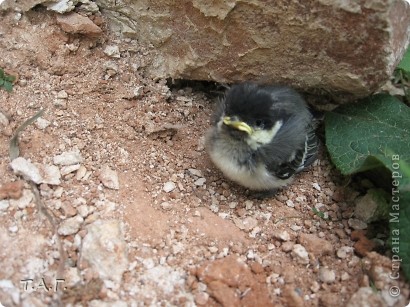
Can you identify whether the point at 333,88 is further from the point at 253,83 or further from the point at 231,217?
the point at 231,217

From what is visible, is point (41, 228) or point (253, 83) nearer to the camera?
point (41, 228)

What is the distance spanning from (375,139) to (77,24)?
180cm

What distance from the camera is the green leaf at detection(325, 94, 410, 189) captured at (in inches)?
108

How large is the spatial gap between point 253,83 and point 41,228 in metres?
1.33

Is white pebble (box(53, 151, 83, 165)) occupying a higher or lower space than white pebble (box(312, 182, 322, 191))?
higher

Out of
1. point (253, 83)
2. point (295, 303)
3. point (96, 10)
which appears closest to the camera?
point (295, 303)

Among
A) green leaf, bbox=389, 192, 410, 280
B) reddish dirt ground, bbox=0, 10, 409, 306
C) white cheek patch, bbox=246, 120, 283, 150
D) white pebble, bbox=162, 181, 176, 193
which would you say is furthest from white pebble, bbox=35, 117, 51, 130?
green leaf, bbox=389, 192, 410, 280

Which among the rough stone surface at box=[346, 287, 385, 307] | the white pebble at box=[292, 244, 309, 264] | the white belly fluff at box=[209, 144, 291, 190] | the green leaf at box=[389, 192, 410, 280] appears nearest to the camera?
the rough stone surface at box=[346, 287, 385, 307]

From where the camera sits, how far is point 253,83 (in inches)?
110

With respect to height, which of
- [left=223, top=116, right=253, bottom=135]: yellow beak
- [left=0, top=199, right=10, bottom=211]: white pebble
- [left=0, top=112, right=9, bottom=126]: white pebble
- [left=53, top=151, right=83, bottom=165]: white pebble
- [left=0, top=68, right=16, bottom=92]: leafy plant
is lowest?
[left=0, top=199, right=10, bottom=211]: white pebble

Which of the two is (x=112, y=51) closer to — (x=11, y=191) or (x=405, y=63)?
(x=11, y=191)

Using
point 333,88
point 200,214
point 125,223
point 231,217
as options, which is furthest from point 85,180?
point 333,88

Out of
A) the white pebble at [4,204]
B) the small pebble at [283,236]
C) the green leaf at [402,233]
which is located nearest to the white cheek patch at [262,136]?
the small pebble at [283,236]

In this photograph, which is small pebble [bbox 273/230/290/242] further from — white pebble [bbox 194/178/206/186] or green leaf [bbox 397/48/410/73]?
green leaf [bbox 397/48/410/73]
